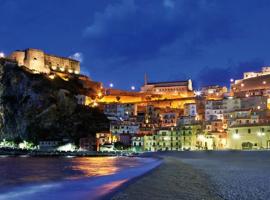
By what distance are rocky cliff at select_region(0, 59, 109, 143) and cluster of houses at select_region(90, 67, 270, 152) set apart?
17.1 ft

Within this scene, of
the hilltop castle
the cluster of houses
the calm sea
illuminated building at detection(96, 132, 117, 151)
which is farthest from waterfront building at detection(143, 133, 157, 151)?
the calm sea

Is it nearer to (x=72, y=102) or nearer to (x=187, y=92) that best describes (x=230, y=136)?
(x=72, y=102)

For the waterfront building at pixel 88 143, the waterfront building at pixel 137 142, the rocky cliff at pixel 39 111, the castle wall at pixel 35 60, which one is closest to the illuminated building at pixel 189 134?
the waterfront building at pixel 137 142

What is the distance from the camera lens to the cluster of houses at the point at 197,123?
65.8 m

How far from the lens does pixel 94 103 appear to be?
348 ft

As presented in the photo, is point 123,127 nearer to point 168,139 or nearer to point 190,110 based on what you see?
point 168,139

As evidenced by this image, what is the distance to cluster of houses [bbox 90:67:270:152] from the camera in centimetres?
6581

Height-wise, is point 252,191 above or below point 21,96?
below

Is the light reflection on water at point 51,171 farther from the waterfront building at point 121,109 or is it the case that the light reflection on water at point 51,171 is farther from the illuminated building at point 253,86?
the illuminated building at point 253,86

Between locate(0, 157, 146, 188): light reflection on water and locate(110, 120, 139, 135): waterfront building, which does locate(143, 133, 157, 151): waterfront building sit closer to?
locate(110, 120, 139, 135): waterfront building

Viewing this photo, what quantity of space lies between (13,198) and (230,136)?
5773 cm

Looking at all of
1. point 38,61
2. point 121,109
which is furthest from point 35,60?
point 121,109

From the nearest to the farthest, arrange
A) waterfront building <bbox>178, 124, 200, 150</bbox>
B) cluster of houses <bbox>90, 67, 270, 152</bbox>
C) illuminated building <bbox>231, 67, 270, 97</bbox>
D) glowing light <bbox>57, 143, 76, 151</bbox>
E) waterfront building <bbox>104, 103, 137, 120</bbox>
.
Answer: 1. cluster of houses <bbox>90, 67, 270, 152</bbox>
2. waterfront building <bbox>178, 124, 200, 150</bbox>
3. glowing light <bbox>57, 143, 76, 151</bbox>
4. illuminated building <bbox>231, 67, 270, 97</bbox>
5. waterfront building <bbox>104, 103, 137, 120</bbox>

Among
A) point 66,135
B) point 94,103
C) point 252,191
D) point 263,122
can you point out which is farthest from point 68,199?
point 94,103
